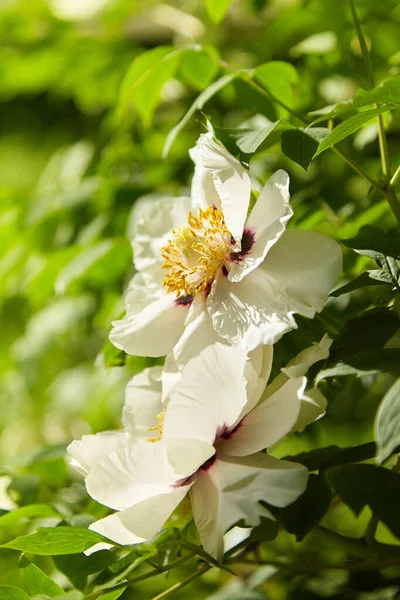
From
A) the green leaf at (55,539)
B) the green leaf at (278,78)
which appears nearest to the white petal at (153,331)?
the green leaf at (55,539)

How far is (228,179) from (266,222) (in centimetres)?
4

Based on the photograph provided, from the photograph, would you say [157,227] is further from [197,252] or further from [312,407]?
[312,407]

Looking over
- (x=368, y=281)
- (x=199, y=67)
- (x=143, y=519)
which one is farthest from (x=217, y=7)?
(x=143, y=519)

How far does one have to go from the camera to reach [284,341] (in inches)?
16.3

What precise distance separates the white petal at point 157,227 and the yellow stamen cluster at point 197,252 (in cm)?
3

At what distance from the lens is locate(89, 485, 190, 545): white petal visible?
1.18 ft

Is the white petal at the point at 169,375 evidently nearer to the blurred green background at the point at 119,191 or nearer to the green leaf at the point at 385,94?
the blurred green background at the point at 119,191

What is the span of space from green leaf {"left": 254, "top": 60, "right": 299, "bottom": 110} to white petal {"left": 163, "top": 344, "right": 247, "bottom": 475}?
0.97 ft

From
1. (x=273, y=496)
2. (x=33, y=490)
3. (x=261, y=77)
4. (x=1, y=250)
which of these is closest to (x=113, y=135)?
(x=1, y=250)

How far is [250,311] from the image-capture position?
1.25 feet

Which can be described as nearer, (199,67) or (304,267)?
(304,267)

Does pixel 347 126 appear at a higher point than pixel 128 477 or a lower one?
higher

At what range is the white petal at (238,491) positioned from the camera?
0.33 meters

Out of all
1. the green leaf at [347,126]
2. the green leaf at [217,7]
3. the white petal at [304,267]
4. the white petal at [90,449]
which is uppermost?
the green leaf at [217,7]
